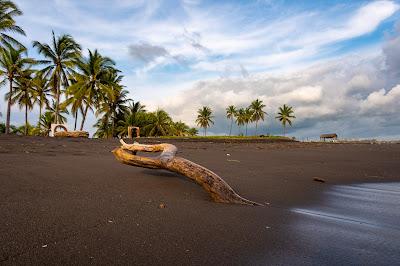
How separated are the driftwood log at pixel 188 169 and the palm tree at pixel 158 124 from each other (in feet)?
136

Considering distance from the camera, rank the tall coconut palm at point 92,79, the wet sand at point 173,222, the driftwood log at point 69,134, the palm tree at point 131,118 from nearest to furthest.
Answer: the wet sand at point 173,222
the driftwood log at point 69,134
the tall coconut palm at point 92,79
the palm tree at point 131,118

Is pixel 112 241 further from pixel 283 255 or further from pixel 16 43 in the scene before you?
pixel 16 43

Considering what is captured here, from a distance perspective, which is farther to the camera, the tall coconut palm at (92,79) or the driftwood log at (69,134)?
the tall coconut palm at (92,79)

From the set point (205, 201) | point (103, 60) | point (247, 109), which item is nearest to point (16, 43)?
point (103, 60)

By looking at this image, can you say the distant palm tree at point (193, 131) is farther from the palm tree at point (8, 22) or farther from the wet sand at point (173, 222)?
the wet sand at point (173, 222)

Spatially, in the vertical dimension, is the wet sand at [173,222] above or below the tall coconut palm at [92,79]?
below

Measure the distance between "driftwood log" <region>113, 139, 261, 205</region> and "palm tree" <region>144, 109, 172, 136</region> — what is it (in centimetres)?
4153

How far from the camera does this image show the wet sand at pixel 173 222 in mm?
2330

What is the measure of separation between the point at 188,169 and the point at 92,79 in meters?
33.9

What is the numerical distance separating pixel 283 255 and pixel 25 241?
1917mm

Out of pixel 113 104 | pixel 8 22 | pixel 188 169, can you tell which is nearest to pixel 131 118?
pixel 113 104

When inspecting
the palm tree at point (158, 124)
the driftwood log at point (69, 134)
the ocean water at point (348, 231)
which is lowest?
the ocean water at point (348, 231)

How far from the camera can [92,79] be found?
117 ft

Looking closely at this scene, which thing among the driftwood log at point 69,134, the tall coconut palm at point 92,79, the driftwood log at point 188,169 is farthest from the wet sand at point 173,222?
the tall coconut palm at point 92,79
